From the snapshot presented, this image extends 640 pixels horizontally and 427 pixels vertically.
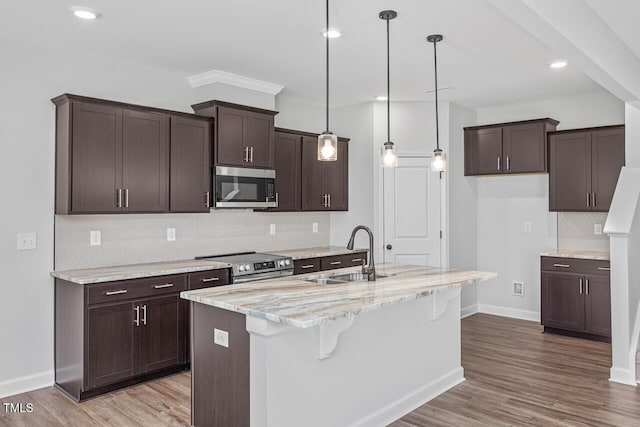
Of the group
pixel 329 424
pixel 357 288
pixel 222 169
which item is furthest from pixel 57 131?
pixel 329 424

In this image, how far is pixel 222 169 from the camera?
4547mm

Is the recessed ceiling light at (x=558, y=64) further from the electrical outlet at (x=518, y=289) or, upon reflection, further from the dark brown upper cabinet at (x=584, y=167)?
the electrical outlet at (x=518, y=289)

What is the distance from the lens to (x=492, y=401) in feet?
11.5

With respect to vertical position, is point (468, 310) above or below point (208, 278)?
below

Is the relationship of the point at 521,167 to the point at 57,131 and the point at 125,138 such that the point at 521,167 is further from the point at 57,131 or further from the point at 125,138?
the point at 57,131

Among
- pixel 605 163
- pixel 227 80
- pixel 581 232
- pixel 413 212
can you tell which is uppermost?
pixel 227 80

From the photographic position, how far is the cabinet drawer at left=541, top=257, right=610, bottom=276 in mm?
5012

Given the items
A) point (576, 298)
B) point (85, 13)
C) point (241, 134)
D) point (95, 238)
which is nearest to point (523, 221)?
point (576, 298)

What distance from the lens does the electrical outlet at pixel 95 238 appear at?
406 centimetres

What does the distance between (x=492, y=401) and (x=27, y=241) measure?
372 cm

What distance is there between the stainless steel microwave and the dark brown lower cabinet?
10.3 ft

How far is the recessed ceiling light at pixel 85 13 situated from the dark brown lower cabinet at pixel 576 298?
16.1 feet

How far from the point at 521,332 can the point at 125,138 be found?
4582 mm

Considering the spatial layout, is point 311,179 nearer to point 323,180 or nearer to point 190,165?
point 323,180
